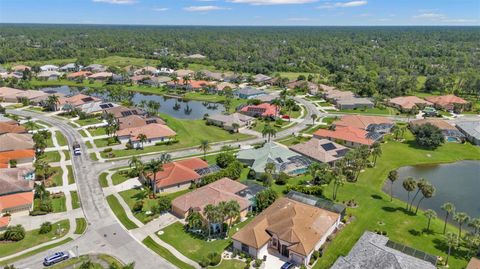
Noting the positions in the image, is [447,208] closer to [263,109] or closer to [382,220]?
[382,220]

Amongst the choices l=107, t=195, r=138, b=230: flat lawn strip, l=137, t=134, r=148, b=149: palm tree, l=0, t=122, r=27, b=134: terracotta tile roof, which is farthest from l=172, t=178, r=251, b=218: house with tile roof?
l=0, t=122, r=27, b=134: terracotta tile roof

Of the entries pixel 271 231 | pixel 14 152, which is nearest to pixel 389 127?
pixel 271 231

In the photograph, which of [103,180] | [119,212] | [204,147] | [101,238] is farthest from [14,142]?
[101,238]

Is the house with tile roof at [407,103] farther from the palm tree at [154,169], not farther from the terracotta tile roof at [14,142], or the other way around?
the terracotta tile roof at [14,142]

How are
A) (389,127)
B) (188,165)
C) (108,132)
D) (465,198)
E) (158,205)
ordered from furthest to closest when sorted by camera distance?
(389,127) < (108,132) < (188,165) < (465,198) < (158,205)

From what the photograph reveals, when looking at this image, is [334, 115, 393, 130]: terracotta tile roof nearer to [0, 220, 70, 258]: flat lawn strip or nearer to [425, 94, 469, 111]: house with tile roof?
[425, 94, 469, 111]: house with tile roof

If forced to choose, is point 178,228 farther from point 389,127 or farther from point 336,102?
point 336,102
